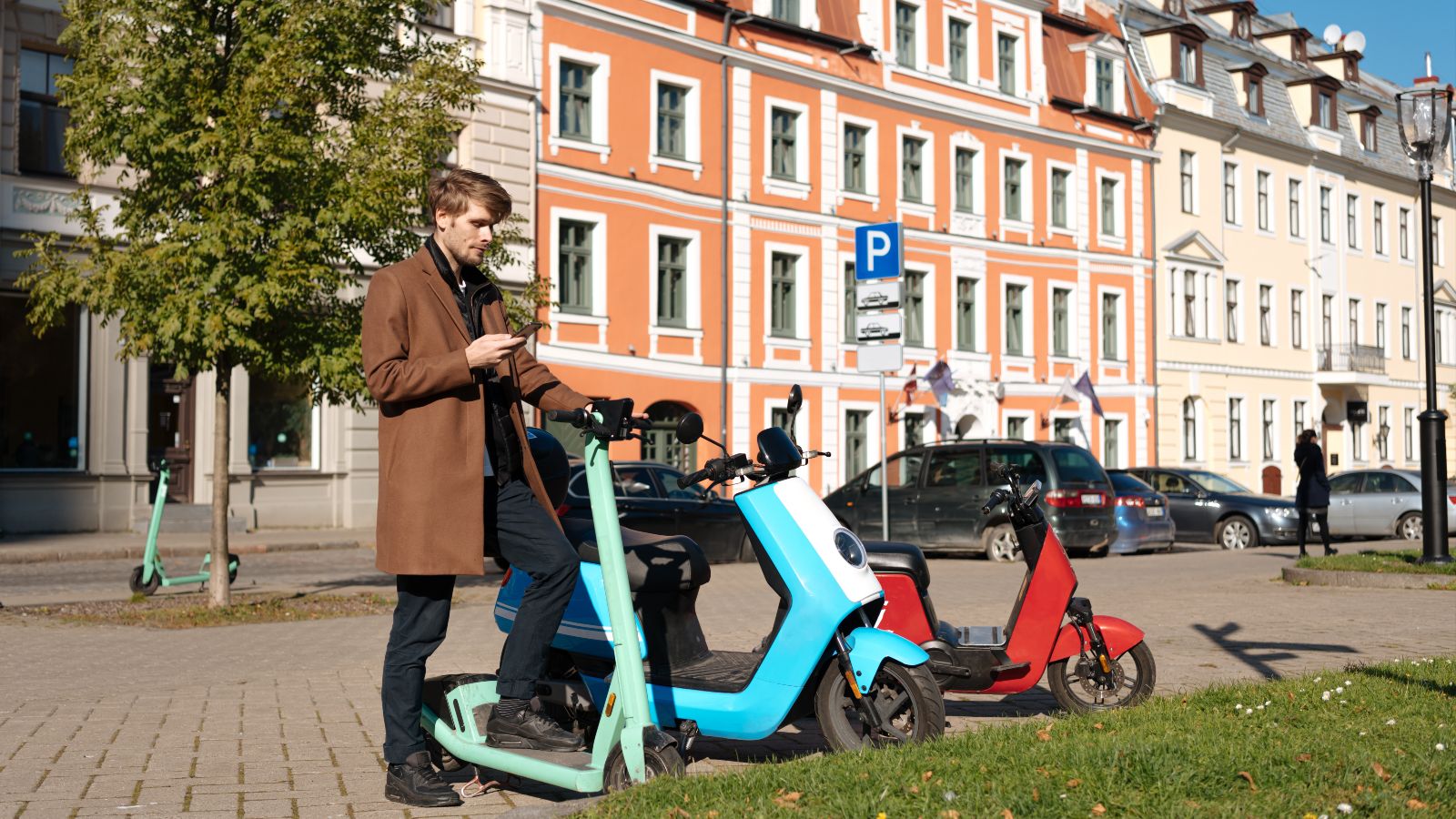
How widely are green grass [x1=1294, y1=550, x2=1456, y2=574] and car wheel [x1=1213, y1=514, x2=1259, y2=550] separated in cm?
859

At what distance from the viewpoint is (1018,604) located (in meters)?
7.14

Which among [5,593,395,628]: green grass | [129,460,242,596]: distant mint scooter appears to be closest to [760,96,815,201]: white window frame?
[5,593,395,628]: green grass

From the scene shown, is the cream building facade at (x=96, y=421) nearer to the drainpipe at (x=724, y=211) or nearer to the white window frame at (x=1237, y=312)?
the drainpipe at (x=724, y=211)

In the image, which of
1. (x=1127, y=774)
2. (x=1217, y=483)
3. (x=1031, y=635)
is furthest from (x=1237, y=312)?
(x=1127, y=774)

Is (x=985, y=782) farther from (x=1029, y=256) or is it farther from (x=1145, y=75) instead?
(x=1145, y=75)

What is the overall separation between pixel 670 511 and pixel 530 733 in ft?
45.2

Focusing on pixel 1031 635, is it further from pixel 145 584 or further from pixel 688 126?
pixel 688 126

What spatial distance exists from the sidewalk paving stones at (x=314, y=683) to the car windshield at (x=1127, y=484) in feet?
23.6

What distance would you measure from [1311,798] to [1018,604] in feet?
8.30

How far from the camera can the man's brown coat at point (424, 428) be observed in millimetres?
5219

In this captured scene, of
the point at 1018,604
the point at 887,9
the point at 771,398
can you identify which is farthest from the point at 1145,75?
the point at 1018,604

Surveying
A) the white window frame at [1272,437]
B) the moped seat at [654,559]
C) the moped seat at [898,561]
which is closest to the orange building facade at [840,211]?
the white window frame at [1272,437]

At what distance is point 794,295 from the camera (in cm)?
3416

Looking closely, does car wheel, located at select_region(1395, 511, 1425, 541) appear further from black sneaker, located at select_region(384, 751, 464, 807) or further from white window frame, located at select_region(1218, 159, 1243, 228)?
black sneaker, located at select_region(384, 751, 464, 807)
